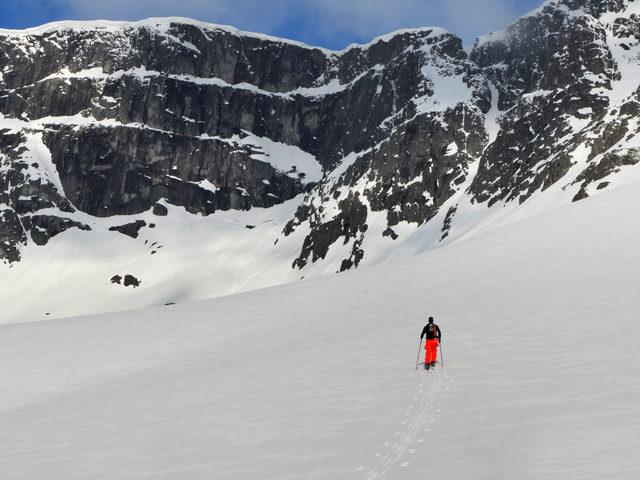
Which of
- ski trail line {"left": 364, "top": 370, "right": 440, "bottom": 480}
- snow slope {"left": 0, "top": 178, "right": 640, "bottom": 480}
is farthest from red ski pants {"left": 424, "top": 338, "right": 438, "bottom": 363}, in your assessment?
ski trail line {"left": 364, "top": 370, "right": 440, "bottom": 480}

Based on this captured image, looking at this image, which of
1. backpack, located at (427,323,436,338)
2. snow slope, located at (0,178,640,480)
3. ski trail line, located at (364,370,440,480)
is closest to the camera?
ski trail line, located at (364,370,440,480)

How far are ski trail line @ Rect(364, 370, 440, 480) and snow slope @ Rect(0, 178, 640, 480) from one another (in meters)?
0.06

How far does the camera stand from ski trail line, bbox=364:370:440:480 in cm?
875

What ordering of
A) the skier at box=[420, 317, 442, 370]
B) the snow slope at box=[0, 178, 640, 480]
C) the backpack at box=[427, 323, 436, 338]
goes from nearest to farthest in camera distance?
1. the snow slope at box=[0, 178, 640, 480]
2. the skier at box=[420, 317, 442, 370]
3. the backpack at box=[427, 323, 436, 338]

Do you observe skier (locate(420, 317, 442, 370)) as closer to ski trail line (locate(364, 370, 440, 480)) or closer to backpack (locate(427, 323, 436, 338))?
backpack (locate(427, 323, 436, 338))

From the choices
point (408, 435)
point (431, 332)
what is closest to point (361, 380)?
point (431, 332)

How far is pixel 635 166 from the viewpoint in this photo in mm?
80125

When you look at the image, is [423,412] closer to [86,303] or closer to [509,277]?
[509,277]

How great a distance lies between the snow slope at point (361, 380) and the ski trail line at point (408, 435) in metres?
0.06

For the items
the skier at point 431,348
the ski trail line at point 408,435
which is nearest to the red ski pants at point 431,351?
the skier at point 431,348

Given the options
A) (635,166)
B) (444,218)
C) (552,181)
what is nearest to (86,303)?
(444,218)

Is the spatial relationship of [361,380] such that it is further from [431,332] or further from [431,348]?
[431,332]

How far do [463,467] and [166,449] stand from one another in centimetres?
603

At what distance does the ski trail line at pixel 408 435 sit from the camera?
875 centimetres
